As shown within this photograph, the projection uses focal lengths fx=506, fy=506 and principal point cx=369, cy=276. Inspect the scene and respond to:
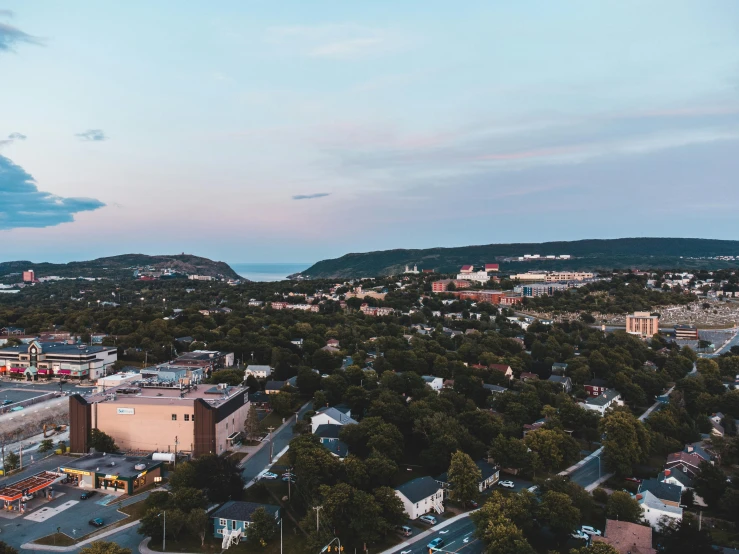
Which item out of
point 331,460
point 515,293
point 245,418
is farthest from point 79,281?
point 331,460

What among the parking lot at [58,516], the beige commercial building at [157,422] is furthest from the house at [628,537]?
the parking lot at [58,516]

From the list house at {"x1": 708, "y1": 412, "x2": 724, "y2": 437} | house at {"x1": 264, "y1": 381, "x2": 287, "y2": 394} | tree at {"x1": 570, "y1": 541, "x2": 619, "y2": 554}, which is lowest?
house at {"x1": 708, "y1": 412, "x2": 724, "y2": 437}

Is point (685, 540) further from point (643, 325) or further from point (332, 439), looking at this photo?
point (643, 325)

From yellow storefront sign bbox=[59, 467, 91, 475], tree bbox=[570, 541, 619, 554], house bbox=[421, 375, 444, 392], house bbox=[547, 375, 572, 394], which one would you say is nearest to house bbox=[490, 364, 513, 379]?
house bbox=[547, 375, 572, 394]

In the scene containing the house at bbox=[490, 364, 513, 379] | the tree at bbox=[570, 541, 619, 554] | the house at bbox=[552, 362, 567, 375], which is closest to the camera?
the tree at bbox=[570, 541, 619, 554]

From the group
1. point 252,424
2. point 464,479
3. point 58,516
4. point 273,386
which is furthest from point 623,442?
point 58,516

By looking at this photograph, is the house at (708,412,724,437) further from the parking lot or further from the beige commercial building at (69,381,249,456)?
the parking lot
